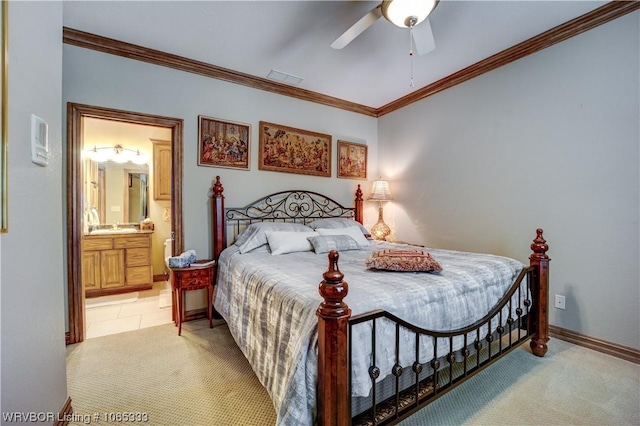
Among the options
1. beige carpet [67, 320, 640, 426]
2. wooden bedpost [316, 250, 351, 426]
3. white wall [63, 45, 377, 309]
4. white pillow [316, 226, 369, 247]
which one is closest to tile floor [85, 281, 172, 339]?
beige carpet [67, 320, 640, 426]

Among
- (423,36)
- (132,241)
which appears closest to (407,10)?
(423,36)

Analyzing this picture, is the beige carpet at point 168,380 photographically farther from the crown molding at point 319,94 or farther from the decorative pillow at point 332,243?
the crown molding at point 319,94

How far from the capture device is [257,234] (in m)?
2.82

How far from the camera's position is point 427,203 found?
3666mm

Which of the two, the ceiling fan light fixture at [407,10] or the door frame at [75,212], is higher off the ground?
the ceiling fan light fixture at [407,10]

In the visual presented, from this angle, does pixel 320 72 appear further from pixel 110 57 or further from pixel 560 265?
pixel 560 265

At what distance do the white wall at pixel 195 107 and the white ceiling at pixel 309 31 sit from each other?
0.25 m

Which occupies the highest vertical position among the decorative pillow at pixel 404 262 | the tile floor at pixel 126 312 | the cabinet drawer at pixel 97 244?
the decorative pillow at pixel 404 262

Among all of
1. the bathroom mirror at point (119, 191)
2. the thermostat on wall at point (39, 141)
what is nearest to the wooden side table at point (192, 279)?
the thermostat on wall at point (39, 141)

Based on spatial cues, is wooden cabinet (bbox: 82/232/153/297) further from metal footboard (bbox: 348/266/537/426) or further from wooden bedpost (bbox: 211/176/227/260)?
metal footboard (bbox: 348/266/537/426)

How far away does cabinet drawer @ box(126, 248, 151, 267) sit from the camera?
3.98 meters

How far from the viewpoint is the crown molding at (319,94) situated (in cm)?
225

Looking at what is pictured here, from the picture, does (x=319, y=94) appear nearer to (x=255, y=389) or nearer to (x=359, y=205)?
(x=359, y=205)

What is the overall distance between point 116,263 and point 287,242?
9.31 ft
